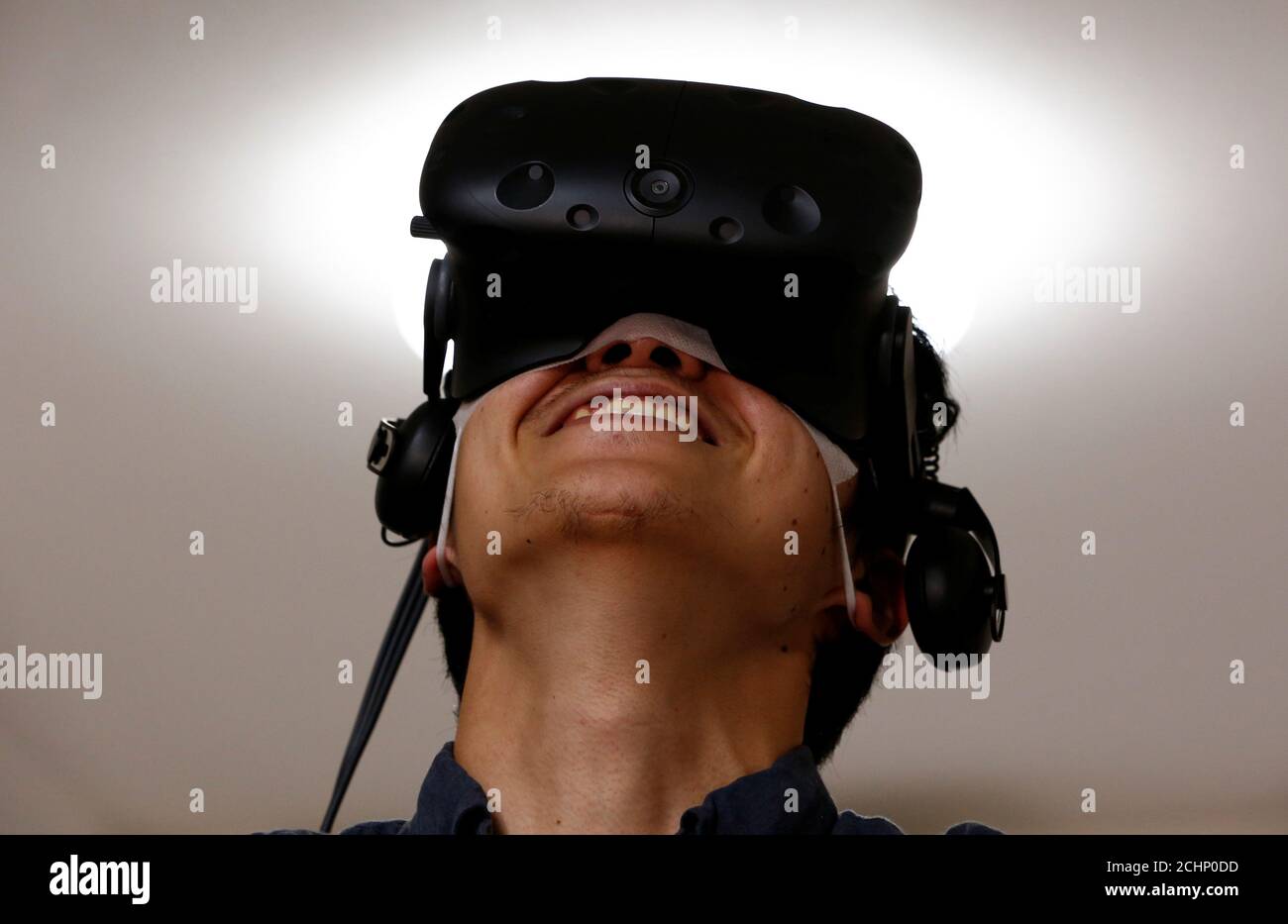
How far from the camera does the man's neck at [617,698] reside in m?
1.14

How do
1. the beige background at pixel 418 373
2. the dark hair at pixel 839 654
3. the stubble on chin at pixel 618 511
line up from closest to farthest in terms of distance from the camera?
the stubble on chin at pixel 618 511
the dark hair at pixel 839 654
the beige background at pixel 418 373

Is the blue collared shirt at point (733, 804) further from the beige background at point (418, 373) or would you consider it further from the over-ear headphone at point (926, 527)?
the beige background at point (418, 373)

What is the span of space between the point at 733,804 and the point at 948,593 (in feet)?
0.70

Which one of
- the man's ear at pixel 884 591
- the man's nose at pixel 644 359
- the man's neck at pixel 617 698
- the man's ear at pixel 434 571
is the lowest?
the man's neck at pixel 617 698

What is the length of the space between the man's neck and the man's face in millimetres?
15

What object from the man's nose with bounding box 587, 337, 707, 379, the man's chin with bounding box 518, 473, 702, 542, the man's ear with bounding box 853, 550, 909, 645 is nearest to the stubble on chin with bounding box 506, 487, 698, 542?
the man's chin with bounding box 518, 473, 702, 542

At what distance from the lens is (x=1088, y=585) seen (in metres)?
1.65

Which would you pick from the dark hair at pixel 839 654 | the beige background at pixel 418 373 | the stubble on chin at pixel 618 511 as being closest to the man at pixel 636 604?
the stubble on chin at pixel 618 511

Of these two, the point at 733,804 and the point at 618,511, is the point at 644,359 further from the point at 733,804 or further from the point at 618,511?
the point at 733,804

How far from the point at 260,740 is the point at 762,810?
68cm

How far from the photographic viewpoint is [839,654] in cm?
138
